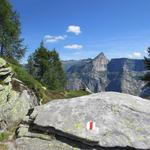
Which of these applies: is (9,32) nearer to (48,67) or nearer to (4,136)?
(48,67)

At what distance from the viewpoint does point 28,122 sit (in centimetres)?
1759

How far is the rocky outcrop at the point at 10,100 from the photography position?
751 inches

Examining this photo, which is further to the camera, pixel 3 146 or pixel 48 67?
pixel 48 67

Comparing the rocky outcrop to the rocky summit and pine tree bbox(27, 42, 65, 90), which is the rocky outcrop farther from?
pine tree bbox(27, 42, 65, 90)

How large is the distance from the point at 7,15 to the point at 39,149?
5128 centimetres

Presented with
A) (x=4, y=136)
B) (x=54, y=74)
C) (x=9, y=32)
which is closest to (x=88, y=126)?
(x=4, y=136)

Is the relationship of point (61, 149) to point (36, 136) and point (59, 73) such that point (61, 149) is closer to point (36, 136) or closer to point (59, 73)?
point (36, 136)

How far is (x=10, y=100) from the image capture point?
20172mm

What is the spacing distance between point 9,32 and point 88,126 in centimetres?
5162

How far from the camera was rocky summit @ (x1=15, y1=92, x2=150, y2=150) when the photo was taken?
15062 millimetres

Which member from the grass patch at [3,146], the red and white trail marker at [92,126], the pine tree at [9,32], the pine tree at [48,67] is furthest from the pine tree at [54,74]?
the red and white trail marker at [92,126]

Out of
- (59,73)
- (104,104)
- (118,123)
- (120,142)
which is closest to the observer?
(120,142)

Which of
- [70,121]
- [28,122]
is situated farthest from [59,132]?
[28,122]

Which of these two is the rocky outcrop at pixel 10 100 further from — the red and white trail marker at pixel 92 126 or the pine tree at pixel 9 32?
the pine tree at pixel 9 32
